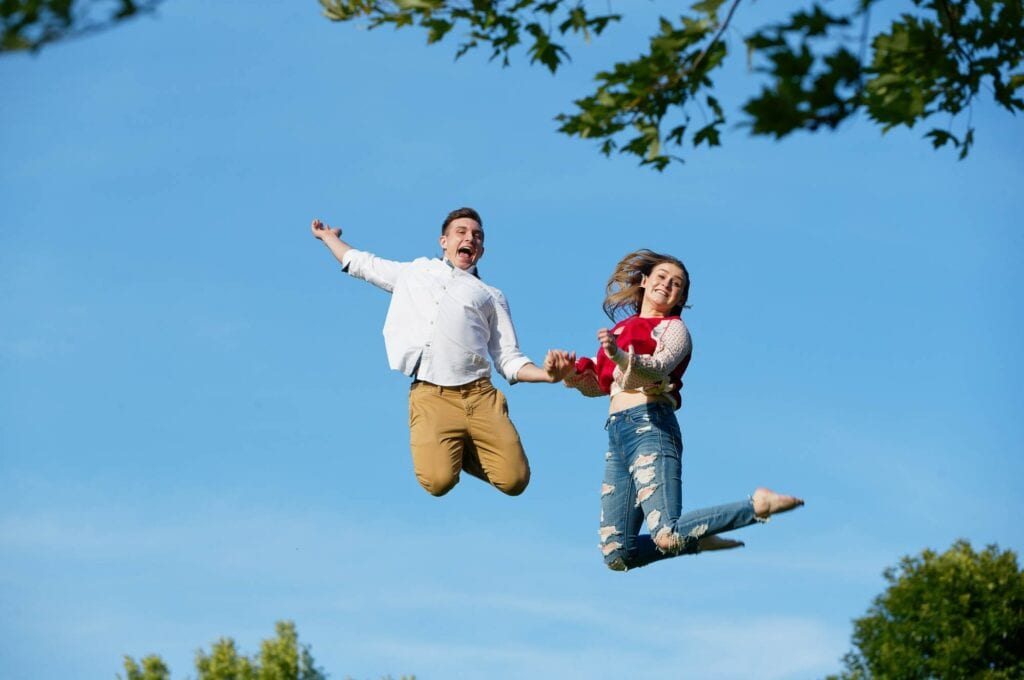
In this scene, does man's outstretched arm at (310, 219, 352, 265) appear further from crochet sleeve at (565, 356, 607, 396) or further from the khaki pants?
crochet sleeve at (565, 356, 607, 396)

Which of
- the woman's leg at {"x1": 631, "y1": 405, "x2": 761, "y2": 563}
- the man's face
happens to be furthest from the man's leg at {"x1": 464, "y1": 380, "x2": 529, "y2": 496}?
the woman's leg at {"x1": 631, "y1": 405, "x2": 761, "y2": 563}

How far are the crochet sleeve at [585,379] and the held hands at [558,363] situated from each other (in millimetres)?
127

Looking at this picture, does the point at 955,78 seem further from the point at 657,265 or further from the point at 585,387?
the point at 585,387

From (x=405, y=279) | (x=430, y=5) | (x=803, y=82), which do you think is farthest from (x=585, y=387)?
(x=803, y=82)

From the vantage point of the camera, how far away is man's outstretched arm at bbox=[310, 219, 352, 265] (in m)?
12.5

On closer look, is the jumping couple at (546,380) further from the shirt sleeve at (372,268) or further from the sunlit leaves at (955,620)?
the sunlit leaves at (955,620)

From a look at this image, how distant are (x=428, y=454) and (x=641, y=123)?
3.28 metres

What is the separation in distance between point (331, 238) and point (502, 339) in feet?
6.20

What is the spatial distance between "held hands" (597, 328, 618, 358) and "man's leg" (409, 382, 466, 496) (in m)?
1.72

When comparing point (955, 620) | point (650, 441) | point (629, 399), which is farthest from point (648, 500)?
point (955, 620)

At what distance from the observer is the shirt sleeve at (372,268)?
39.9ft

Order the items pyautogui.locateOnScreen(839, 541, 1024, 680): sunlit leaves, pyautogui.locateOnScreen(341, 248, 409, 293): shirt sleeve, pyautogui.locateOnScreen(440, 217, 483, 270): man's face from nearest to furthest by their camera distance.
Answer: pyautogui.locateOnScreen(440, 217, 483, 270): man's face
pyautogui.locateOnScreen(341, 248, 409, 293): shirt sleeve
pyautogui.locateOnScreen(839, 541, 1024, 680): sunlit leaves

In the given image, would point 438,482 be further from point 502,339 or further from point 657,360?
point 657,360

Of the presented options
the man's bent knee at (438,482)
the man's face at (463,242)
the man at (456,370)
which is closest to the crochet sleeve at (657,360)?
the man at (456,370)
